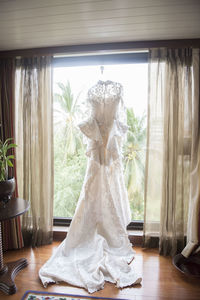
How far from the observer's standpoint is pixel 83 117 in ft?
9.79

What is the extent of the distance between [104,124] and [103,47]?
31.4 inches

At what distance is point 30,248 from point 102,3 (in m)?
2.51

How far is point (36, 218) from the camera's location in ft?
9.07

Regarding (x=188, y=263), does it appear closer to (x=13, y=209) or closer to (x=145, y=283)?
(x=145, y=283)

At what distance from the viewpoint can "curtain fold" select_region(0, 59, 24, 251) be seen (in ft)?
8.64

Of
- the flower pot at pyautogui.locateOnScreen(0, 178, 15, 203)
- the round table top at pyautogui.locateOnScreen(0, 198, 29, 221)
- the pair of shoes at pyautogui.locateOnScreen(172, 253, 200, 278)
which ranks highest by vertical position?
the flower pot at pyautogui.locateOnScreen(0, 178, 15, 203)

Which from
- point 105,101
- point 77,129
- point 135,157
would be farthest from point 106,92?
point 135,157

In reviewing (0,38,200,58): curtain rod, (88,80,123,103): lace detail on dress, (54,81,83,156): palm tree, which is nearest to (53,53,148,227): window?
(54,81,83,156): palm tree

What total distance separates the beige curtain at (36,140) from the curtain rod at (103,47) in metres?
0.09

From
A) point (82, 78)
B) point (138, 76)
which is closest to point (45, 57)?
point (82, 78)

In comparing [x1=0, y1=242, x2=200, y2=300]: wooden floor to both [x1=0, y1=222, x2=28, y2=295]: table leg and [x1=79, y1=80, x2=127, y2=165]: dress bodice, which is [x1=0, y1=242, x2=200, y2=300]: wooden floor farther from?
[x1=79, y1=80, x2=127, y2=165]: dress bodice

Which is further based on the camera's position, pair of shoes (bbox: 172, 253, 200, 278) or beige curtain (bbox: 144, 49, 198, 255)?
beige curtain (bbox: 144, 49, 198, 255)

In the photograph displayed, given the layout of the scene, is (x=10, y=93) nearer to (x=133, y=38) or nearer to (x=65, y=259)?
(x=133, y=38)

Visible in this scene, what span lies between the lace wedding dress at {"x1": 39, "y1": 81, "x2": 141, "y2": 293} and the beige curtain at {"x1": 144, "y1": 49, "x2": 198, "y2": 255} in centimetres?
35
